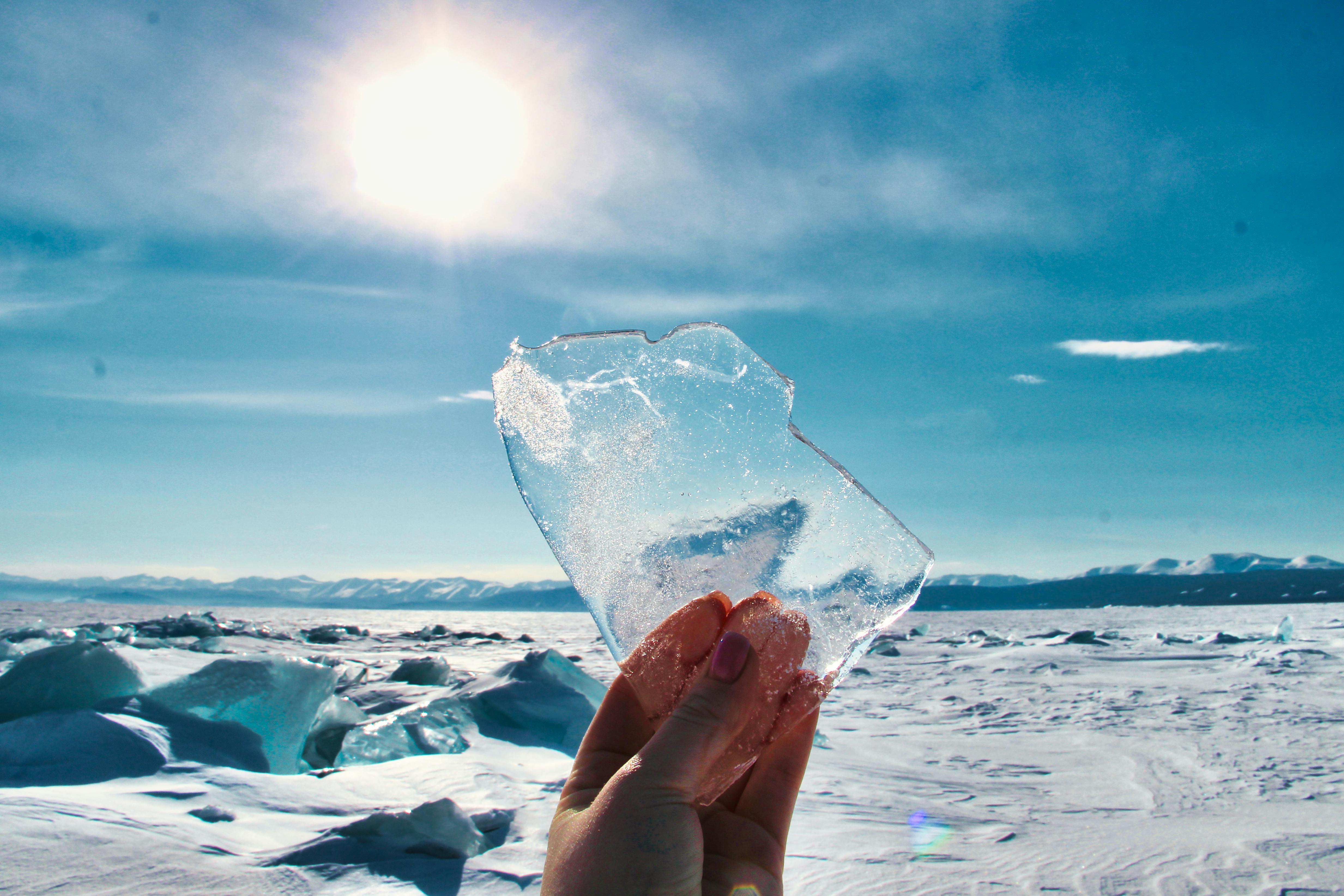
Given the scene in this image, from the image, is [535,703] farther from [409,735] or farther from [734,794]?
[734,794]

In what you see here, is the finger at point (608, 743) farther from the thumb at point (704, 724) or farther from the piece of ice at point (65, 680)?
the piece of ice at point (65, 680)

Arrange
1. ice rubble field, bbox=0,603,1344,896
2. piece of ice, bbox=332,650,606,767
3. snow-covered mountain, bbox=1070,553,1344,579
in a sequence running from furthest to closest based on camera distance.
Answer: snow-covered mountain, bbox=1070,553,1344,579 < piece of ice, bbox=332,650,606,767 < ice rubble field, bbox=0,603,1344,896

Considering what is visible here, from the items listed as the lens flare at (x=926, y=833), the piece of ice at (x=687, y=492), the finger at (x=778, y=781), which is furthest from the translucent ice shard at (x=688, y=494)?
the lens flare at (x=926, y=833)

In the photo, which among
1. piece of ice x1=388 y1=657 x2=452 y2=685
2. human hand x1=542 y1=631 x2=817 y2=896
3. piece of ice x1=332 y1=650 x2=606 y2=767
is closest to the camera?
human hand x1=542 y1=631 x2=817 y2=896

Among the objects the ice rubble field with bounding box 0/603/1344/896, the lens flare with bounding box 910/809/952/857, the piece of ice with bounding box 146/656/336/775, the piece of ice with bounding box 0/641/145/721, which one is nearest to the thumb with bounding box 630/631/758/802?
the ice rubble field with bounding box 0/603/1344/896

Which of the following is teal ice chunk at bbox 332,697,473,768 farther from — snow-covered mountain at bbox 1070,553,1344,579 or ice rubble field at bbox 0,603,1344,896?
snow-covered mountain at bbox 1070,553,1344,579

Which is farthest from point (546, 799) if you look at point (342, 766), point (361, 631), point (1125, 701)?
point (361, 631)

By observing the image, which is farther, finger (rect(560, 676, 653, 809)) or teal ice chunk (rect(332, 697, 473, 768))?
teal ice chunk (rect(332, 697, 473, 768))
